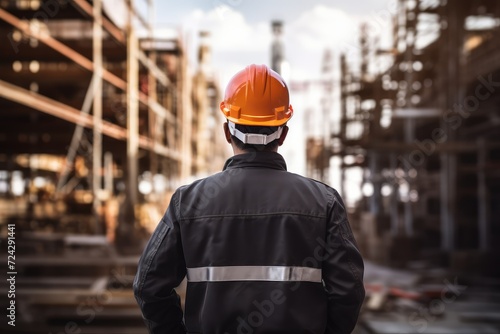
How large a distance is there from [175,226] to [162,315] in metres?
0.37

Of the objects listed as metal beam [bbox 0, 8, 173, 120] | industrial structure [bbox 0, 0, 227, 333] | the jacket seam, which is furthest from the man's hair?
metal beam [bbox 0, 8, 173, 120]

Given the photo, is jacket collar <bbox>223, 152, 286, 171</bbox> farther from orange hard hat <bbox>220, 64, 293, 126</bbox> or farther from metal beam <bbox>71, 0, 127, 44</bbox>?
metal beam <bbox>71, 0, 127, 44</bbox>

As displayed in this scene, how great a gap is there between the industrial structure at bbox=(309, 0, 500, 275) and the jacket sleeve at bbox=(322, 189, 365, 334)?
897cm

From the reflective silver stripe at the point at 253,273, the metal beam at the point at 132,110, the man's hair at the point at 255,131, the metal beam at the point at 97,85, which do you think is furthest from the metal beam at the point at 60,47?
the reflective silver stripe at the point at 253,273

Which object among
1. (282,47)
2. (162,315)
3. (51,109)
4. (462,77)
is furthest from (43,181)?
(162,315)

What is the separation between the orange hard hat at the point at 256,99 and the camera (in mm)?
2098

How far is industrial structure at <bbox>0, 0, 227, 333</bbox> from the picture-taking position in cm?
753

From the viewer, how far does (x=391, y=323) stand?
22.1 feet

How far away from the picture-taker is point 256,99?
212cm

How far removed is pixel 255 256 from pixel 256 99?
641 millimetres

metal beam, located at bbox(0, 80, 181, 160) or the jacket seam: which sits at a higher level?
metal beam, located at bbox(0, 80, 181, 160)

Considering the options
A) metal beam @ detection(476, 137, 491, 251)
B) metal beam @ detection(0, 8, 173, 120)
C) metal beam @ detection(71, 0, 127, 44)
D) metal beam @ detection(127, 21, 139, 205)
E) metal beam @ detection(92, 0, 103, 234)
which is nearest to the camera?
metal beam @ detection(0, 8, 173, 120)

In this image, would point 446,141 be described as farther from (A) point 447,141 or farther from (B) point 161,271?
(B) point 161,271

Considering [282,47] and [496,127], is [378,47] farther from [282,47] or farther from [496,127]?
[496,127]
